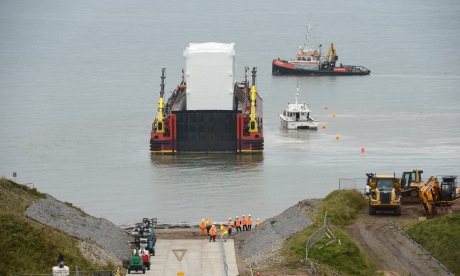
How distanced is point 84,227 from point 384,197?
349 inches

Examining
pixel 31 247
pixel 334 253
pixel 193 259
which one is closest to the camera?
pixel 31 247

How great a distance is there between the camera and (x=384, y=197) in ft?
124

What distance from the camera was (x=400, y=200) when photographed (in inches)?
1576

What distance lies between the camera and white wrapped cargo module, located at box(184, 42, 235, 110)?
2576 inches

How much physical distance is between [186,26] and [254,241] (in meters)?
154

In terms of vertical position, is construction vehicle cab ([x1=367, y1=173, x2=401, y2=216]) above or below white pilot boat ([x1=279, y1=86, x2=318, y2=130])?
below

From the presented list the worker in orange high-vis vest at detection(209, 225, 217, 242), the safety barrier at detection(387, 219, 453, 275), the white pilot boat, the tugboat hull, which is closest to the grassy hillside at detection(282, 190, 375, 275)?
the safety barrier at detection(387, 219, 453, 275)

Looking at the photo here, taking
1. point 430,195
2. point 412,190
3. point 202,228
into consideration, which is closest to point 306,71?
point 412,190

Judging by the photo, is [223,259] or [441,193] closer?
[223,259]

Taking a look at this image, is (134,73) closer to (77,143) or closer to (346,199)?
(77,143)

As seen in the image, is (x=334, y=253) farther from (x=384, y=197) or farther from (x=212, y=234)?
(x=212, y=234)

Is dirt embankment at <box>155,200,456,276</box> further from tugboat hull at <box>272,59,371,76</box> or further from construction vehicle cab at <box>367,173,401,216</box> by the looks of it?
tugboat hull at <box>272,59,371,76</box>

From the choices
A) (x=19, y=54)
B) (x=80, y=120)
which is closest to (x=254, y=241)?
(x=80, y=120)

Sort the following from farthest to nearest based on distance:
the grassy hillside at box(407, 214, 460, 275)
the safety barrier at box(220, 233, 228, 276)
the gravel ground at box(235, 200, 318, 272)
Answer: the gravel ground at box(235, 200, 318, 272) → the grassy hillside at box(407, 214, 460, 275) → the safety barrier at box(220, 233, 228, 276)
